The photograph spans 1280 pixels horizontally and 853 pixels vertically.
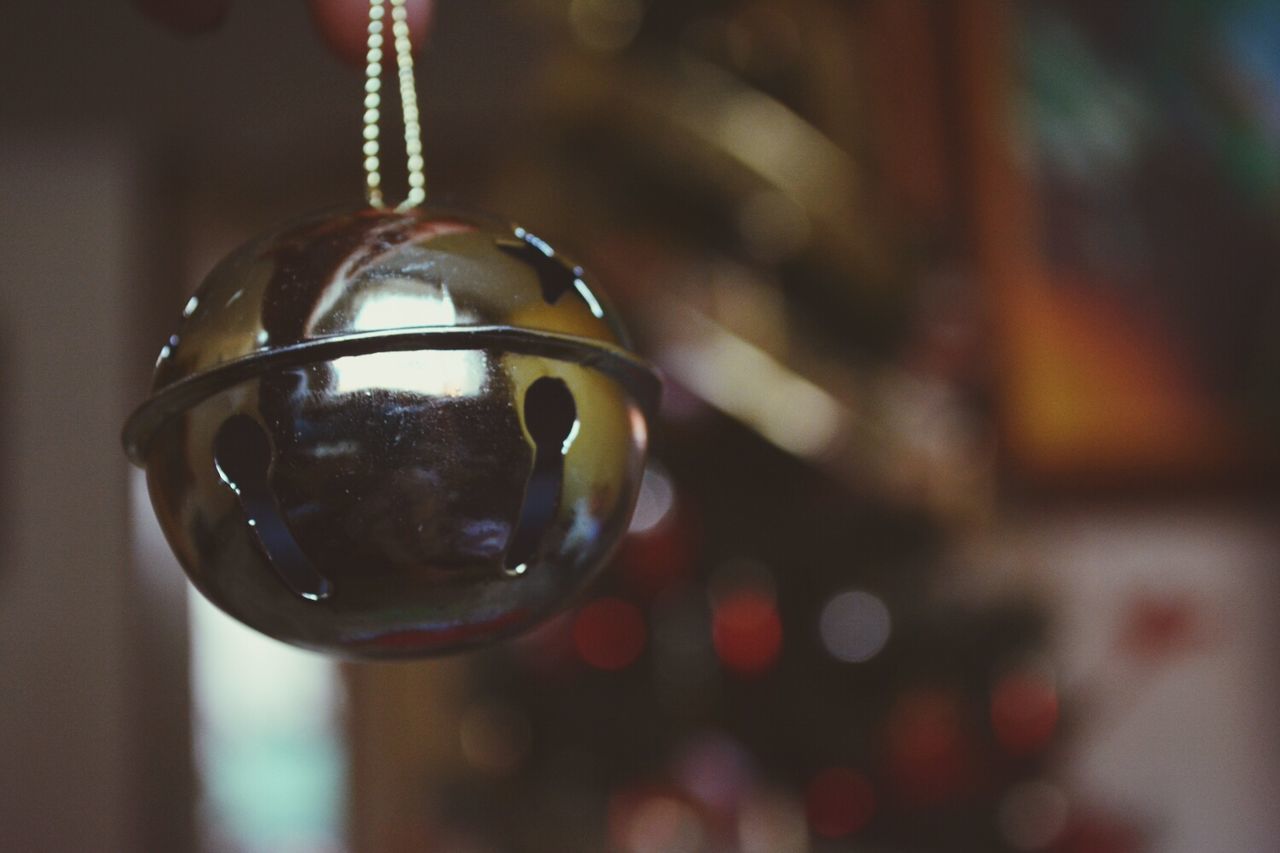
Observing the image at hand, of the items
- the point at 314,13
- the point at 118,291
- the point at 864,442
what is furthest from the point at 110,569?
the point at 314,13

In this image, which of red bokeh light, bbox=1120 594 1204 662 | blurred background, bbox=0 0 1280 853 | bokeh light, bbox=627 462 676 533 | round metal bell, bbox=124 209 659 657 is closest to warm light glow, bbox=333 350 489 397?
round metal bell, bbox=124 209 659 657

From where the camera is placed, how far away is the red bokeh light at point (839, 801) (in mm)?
1434

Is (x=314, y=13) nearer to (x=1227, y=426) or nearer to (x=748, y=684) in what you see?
(x=748, y=684)

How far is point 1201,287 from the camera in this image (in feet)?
6.97

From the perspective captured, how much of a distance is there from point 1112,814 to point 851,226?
1060mm

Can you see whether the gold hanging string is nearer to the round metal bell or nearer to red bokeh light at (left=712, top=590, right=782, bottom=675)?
the round metal bell

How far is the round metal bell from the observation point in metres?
0.36

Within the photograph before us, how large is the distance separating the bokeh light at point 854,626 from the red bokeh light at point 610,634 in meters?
0.21

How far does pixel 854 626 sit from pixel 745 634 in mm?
129

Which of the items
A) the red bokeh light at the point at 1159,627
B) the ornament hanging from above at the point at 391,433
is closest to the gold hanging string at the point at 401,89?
the ornament hanging from above at the point at 391,433

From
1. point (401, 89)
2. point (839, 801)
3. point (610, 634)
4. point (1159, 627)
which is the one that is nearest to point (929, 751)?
point (839, 801)

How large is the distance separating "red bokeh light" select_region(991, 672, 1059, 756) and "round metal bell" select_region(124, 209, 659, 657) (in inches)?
45.8

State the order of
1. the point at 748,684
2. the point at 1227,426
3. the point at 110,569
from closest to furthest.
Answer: the point at 748,684
the point at 1227,426
the point at 110,569

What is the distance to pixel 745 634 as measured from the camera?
137cm
